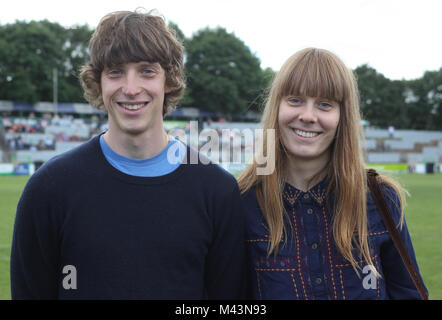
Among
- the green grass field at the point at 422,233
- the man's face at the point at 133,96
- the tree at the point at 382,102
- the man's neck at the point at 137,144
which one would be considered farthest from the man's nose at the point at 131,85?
the tree at the point at 382,102

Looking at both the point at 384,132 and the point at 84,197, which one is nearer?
the point at 84,197

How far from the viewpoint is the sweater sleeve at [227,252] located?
3.08 m

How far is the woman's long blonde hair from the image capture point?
3096 mm

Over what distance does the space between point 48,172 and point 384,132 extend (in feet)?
218

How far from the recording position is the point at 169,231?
2.89 meters

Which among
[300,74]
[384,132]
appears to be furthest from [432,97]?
[300,74]

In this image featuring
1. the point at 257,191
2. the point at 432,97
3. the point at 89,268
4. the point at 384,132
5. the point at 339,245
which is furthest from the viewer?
the point at 432,97

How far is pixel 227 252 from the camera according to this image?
313 cm

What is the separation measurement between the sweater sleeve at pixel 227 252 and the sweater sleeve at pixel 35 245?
3.28ft

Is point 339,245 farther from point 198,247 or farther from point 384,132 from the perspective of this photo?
point 384,132

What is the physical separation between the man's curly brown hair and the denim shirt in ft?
3.96

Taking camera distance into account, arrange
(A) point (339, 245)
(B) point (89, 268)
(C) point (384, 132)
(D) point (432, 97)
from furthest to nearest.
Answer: (D) point (432, 97) → (C) point (384, 132) → (A) point (339, 245) → (B) point (89, 268)

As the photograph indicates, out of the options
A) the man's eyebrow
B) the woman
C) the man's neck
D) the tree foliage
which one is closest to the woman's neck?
the woman

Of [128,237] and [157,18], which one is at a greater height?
[157,18]
